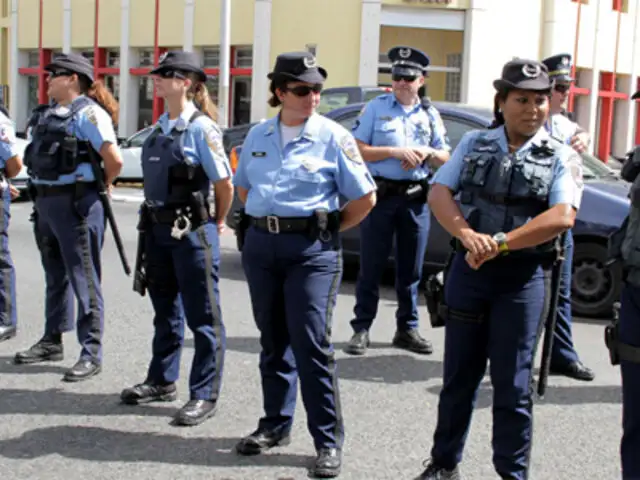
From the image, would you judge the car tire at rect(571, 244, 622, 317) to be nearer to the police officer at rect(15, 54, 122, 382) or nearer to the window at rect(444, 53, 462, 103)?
the police officer at rect(15, 54, 122, 382)

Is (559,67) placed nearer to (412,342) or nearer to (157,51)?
(412,342)

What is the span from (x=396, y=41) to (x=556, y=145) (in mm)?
21563

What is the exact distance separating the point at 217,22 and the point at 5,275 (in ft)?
67.3

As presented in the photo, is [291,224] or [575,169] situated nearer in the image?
[575,169]

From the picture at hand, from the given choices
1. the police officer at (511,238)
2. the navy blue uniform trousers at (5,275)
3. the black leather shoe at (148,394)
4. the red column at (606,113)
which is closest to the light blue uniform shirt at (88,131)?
the navy blue uniform trousers at (5,275)

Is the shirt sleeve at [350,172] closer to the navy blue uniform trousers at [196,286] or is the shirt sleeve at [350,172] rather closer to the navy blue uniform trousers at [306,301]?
the navy blue uniform trousers at [306,301]

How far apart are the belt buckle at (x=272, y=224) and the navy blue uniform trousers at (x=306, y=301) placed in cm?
3

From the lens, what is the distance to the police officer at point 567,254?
21.4 ft

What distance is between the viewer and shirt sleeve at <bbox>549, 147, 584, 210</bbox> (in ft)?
13.9

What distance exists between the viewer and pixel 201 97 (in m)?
5.68

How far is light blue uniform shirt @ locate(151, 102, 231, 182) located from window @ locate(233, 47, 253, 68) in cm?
2112

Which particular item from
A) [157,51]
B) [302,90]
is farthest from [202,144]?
[157,51]

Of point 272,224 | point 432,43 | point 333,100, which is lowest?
point 272,224

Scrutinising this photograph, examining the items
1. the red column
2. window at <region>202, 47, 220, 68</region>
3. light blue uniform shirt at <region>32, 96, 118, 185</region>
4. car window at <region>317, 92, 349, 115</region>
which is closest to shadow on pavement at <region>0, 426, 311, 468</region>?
light blue uniform shirt at <region>32, 96, 118, 185</region>
